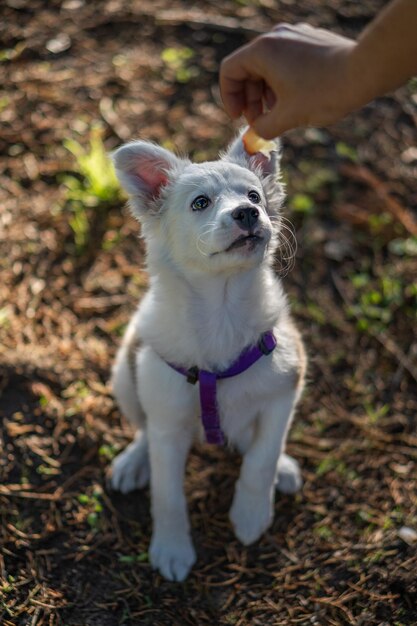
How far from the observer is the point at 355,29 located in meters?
6.38

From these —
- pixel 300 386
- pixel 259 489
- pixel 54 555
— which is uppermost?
pixel 300 386

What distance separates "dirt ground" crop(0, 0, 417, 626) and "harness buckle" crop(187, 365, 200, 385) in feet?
3.02

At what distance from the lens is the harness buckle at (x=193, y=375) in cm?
324

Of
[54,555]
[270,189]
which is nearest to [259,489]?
[54,555]

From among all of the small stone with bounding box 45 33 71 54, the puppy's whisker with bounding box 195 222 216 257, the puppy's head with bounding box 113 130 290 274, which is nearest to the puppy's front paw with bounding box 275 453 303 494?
the puppy's head with bounding box 113 130 290 274

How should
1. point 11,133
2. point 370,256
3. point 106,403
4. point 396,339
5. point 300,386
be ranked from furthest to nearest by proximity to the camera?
point 11,133 → point 370,256 → point 396,339 → point 106,403 → point 300,386

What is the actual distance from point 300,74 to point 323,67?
95mm

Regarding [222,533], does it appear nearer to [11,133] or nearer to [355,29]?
[11,133]

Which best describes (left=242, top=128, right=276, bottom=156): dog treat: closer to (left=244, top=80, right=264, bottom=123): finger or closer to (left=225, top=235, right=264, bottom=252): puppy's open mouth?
(left=244, top=80, right=264, bottom=123): finger

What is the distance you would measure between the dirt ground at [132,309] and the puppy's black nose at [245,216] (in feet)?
5.62

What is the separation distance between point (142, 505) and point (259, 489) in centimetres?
A: 74

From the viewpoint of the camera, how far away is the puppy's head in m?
2.85

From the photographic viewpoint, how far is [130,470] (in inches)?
149

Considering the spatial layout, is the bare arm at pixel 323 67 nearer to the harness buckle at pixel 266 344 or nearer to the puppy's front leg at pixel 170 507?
the harness buckle at pixel 266 344
